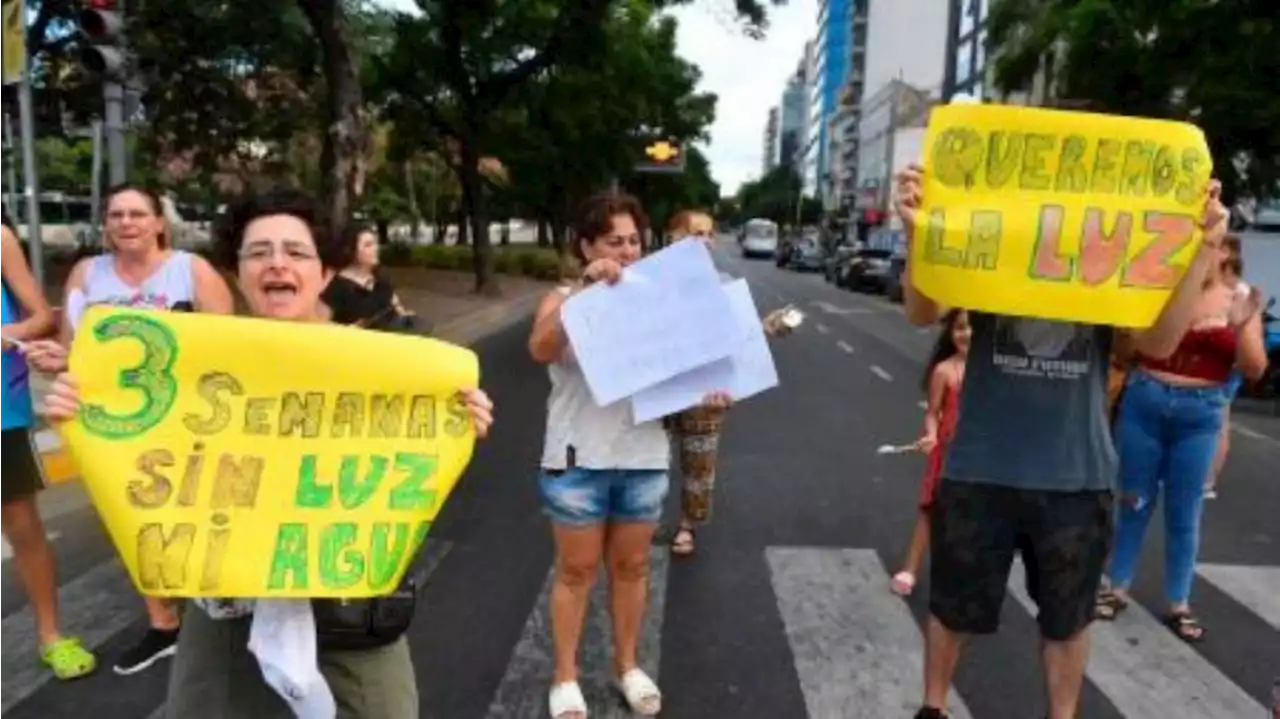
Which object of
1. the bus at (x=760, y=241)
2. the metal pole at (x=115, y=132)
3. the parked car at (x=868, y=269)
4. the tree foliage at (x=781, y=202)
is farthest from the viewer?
the tree foliage at (x=781, y=202)

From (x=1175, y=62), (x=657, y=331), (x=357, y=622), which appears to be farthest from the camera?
(x=1175, y=62)

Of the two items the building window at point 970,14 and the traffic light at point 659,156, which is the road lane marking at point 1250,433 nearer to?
the traffic light at point 659,156

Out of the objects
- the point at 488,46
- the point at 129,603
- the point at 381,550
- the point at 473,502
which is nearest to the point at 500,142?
the point at 488,46

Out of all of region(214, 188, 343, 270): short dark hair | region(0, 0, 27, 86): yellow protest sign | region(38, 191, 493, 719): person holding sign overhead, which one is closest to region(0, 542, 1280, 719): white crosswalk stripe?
region(38, 191, 493, 719): person holding sign overhead

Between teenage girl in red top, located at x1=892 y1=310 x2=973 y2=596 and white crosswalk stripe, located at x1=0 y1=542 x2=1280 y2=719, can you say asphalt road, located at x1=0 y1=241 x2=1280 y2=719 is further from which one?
teenage girl in red top, located at x1=892 y1=310 x2=973 y2=596

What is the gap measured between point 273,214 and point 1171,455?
383cm

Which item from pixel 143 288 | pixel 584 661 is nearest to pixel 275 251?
pixel 143 288

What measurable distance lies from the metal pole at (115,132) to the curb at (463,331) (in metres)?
1.89

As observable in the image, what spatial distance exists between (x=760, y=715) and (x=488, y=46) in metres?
21.8

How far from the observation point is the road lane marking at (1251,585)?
518 cm

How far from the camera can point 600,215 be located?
3475mm

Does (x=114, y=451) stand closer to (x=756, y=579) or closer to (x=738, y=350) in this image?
(x=738, y=350)

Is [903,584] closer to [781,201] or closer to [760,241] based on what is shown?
[760,241]

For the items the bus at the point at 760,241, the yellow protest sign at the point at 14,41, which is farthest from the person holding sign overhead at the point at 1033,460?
the bus at the point at 760,241
